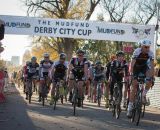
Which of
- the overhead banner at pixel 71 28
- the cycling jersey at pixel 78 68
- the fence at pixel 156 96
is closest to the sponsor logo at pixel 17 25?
the overhead banner at pixel 71 28

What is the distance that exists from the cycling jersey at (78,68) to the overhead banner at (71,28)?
10549mm

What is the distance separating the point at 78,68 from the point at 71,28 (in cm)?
1078

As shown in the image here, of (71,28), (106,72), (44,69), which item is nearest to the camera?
(106,72)

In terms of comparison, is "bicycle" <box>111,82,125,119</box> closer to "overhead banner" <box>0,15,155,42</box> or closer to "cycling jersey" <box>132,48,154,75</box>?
"cycling jersey" <box>132,48,154,75</box>

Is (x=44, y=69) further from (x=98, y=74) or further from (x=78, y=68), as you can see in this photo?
(x=78, y=68)

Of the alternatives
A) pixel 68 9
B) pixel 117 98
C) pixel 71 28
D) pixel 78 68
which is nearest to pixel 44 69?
pixel 78 68

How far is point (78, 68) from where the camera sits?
15375 mm

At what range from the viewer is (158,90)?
21312 millimetres

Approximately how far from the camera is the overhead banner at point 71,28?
85.1 ft

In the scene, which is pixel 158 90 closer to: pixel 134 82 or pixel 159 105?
pixel 159 105

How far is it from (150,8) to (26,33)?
36.6 m

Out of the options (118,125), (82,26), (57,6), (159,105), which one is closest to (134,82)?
(118,125)

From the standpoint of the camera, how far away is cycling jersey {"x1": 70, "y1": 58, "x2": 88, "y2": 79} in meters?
15.3

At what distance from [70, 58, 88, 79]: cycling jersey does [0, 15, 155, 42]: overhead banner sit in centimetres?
1055
